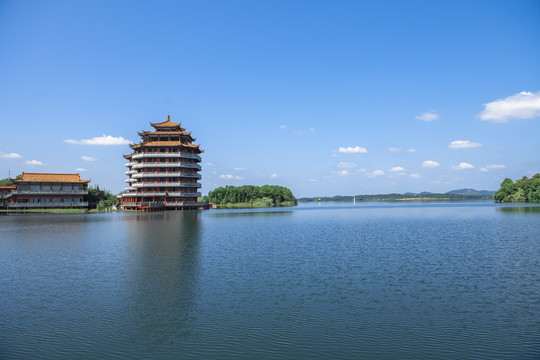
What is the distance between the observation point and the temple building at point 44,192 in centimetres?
10469


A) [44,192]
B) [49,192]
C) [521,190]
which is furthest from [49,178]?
[521,190]

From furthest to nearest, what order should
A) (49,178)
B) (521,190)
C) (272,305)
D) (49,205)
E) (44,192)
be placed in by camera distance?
(521,190) → (49,178) → (49,205) → (44,192) → (272,305)

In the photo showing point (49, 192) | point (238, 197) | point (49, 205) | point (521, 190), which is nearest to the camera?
point (49, 205)

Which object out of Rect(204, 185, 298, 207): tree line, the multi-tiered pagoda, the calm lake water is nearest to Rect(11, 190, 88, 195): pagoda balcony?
the multi-tiered pagoda

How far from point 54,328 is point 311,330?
30.7 feet

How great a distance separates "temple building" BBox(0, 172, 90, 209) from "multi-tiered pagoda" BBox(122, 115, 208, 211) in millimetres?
13676

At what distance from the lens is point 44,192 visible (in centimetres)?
10600

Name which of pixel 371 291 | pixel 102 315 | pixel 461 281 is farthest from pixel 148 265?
pixel 461 281

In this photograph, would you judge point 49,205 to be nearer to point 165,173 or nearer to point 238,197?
point 165,173

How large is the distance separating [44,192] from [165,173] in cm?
3519

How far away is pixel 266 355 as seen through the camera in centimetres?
1078

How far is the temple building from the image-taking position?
104688 mm

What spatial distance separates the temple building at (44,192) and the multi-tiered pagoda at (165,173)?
13676 mm

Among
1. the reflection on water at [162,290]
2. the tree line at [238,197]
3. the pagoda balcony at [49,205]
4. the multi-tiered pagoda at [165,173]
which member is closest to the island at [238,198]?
the tree line at [238,197]
